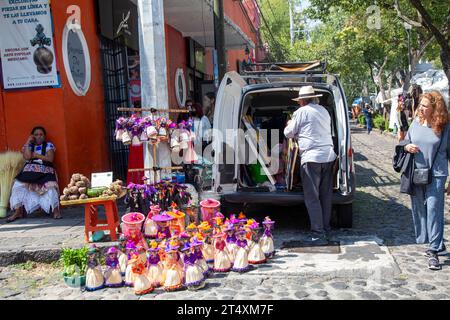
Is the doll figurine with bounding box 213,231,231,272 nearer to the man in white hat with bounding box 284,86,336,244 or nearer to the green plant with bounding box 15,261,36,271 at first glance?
the man in white hat with bounding box 284,86,336,244

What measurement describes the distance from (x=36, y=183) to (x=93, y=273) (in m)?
2.89

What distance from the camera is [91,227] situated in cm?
570

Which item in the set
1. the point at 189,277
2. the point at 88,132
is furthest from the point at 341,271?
A: the point at 88,132

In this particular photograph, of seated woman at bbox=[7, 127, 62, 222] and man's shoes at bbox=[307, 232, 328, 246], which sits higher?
seated woman at bbox=[7, 127, 62, 222]

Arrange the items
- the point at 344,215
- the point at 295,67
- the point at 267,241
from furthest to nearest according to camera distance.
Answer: the point at 295,67, the point at 344,215, the point at 267,241

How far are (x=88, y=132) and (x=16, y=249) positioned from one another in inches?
120

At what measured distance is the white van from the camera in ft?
19.5

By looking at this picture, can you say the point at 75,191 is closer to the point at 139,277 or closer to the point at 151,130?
the point at 151,130

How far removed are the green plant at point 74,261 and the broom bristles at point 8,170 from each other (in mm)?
3037

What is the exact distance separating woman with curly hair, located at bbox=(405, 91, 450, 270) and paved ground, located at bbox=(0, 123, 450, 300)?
332 millimetres

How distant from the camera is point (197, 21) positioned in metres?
12.2

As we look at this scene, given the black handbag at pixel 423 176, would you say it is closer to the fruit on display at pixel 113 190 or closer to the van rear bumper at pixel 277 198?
the van rear bumper at pixel 277 198

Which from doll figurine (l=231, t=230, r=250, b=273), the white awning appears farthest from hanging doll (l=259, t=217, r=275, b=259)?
the white awning

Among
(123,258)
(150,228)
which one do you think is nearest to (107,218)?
(150,228)
